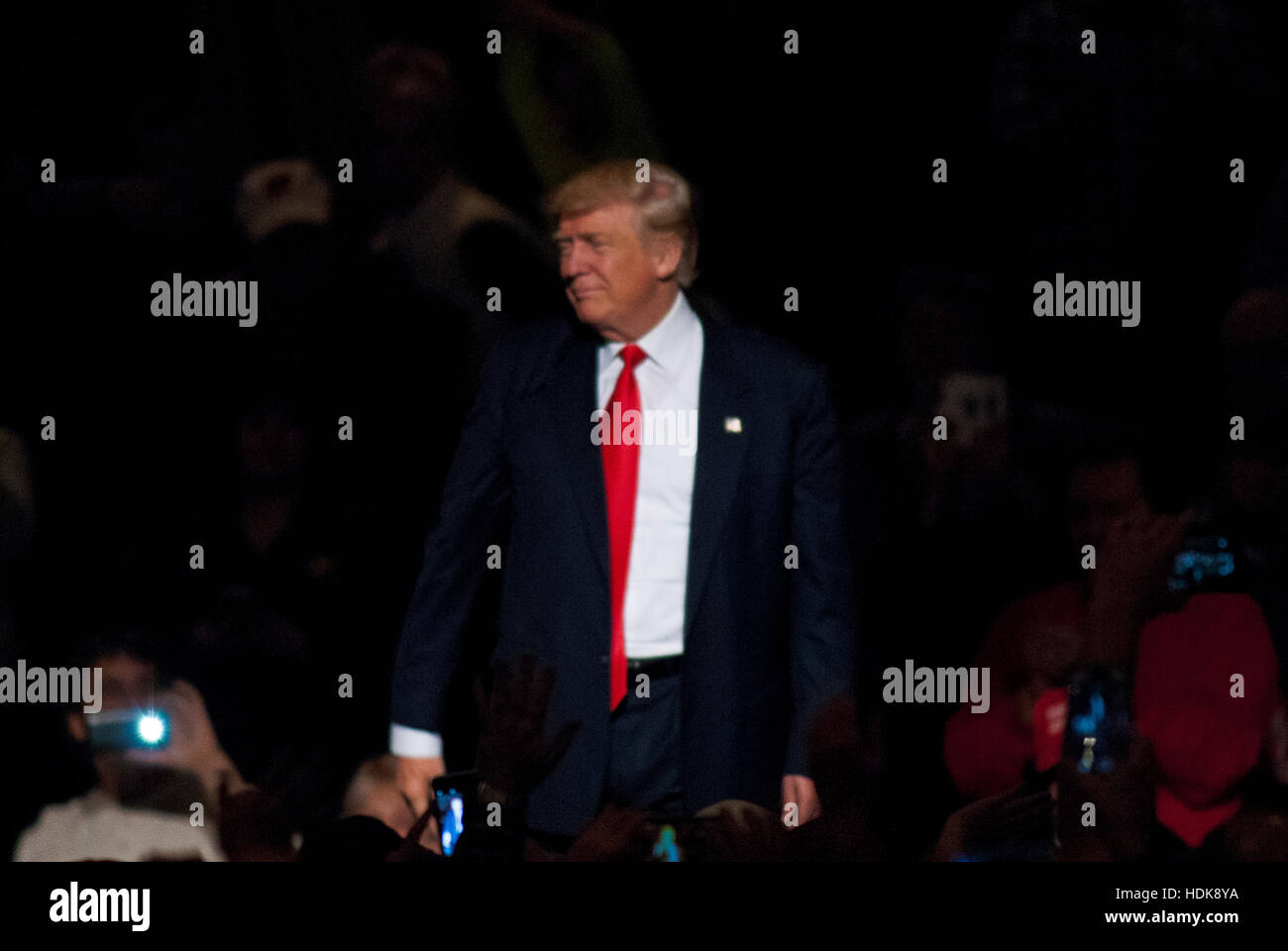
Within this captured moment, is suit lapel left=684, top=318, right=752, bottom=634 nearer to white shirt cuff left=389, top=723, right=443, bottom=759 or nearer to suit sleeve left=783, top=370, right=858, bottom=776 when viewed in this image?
suit sleeve left=783, top=370, right=858, bottom=776

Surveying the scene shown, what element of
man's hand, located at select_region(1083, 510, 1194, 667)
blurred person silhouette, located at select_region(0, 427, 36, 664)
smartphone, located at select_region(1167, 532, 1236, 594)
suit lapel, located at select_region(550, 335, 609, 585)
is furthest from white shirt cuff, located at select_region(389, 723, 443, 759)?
smartphone, located at select_region(1167, 532, 1236, 594)

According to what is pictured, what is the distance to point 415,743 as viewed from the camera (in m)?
5.00

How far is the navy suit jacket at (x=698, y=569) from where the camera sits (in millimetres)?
4898

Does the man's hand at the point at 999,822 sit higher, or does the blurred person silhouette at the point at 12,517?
the blurred person silhouette at the point at 12,517

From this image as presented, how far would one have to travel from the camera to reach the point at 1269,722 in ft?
16.5

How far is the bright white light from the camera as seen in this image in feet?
17.1

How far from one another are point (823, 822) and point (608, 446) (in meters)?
1.03

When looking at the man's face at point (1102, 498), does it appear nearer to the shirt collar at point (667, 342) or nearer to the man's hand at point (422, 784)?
the shirt collar at point (667, 342)

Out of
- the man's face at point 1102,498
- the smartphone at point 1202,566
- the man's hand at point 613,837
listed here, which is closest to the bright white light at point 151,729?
the man's hand at point 613,837

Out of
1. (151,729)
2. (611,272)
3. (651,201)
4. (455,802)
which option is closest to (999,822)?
(455,802)

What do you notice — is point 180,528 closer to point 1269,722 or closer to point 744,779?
point 744,779

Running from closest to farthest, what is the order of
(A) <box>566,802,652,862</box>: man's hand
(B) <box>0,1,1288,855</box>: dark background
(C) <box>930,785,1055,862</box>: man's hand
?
1. (A) <box>566,802,652,862</box>: man's hand
2. (C) <box>930,785,1055,862</box>: man's hand
3. (B) <box>0,1,1288,855</box>: dark background
